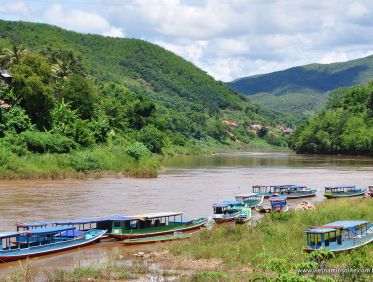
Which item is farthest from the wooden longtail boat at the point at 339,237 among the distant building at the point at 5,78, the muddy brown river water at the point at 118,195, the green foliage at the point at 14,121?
the distant building at the point at 5,78

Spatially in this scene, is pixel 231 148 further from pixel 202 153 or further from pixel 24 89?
pixel 24 89

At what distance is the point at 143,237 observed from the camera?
32.1 metres

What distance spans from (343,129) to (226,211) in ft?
357

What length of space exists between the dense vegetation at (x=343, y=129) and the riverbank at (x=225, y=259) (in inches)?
4133

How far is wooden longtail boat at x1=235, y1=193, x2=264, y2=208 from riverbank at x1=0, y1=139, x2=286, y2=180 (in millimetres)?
19103

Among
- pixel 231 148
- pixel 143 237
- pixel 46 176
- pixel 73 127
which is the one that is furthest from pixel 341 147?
pixel 143 237

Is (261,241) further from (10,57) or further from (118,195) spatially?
(10,57)

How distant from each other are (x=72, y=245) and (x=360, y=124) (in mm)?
122516

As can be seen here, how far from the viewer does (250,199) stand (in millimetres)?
47969

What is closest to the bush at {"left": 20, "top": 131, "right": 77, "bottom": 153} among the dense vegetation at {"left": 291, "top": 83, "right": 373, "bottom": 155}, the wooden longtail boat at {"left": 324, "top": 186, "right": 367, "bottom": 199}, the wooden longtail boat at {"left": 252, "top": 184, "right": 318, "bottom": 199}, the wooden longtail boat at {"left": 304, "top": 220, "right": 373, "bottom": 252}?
the wooden longtail boat at {"left": 252, "top": 184, "right": 318, "bottom": 199}

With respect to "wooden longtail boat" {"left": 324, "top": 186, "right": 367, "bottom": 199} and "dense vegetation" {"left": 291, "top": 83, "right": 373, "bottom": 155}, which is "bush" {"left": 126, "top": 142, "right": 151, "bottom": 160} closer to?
"wooden longtail boat" {"left": 324, "top": 186, "right": 367, "bottom": 199}

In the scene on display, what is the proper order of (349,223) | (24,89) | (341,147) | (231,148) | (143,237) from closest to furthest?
(349,223) < (143,237) < (24,89) < (341,147) < (231,148)

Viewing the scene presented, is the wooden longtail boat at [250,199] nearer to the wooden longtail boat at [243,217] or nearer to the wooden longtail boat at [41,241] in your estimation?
the wooden longtail boat at [243,217]

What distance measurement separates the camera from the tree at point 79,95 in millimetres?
76000
